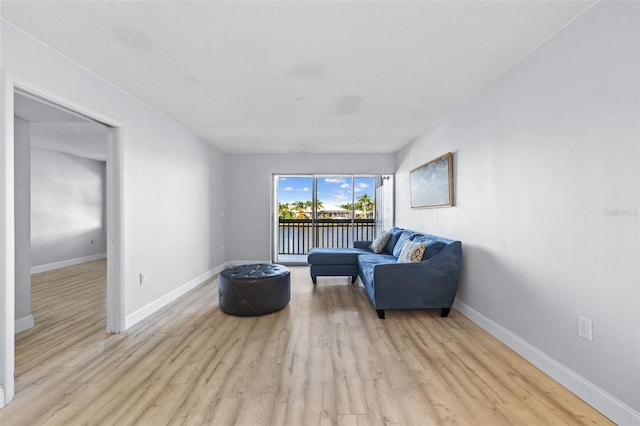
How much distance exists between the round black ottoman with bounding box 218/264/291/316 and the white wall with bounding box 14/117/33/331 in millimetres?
1839

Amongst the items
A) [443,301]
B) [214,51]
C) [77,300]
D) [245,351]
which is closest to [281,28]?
[214,51]

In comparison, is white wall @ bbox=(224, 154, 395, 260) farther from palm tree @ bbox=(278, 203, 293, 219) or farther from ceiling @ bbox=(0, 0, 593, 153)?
ceiling @ bbox=(0, 0, 593, 153)

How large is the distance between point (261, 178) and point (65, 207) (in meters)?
4.37

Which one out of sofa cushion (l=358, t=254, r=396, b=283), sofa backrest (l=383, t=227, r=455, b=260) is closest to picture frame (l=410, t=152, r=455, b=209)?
sofa backrest (l=383, t=227, r=455, b=260)

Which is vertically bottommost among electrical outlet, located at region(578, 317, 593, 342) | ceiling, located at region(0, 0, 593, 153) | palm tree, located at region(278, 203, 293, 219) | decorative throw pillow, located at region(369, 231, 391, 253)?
electrical outlet, located at region(578, 317, 593, 342)

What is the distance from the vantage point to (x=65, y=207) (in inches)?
249

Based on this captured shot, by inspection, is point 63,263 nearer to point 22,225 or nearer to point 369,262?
point 22,225

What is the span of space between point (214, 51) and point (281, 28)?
61cm

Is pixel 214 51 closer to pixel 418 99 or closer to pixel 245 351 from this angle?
pixel 418 99

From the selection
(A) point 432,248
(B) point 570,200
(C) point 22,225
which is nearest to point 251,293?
(A) point 432,248

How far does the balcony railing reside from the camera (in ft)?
24.3

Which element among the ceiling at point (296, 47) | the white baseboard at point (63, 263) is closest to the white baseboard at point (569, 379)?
the ceiling at point (296, 47)

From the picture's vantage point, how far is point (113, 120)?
2795mm

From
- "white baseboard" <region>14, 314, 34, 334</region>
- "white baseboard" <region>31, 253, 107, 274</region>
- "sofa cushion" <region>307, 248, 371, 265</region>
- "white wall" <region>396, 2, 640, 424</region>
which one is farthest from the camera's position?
"white baseboard" <region>31, 253, 107, 274</region>
